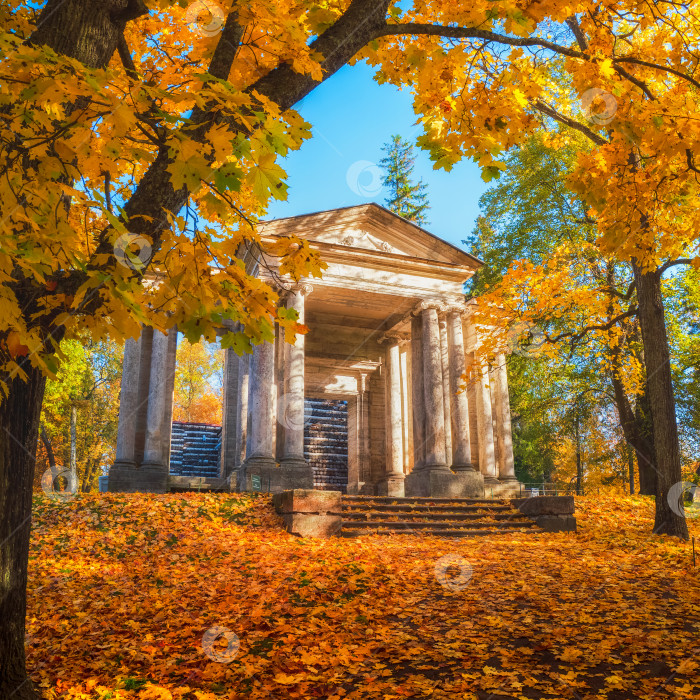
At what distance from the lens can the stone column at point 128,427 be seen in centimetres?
1492

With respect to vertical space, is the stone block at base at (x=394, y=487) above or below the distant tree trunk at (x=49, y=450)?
below

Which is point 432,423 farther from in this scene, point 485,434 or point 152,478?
point 152,478

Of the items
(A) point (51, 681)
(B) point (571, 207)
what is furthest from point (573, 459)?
(A) point (51, 681)

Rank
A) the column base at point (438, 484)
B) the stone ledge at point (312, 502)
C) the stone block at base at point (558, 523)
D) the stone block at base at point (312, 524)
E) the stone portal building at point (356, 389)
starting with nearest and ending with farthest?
the stone block at base at point (312, 524) → the stone ledge at point (312, 502) → the stone block at base at point (558, 523) → the stone portal building at point (356, 389) → the column base at point (438, 484)

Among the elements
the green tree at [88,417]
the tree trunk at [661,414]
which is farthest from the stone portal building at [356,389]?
the green tree at [88,417]

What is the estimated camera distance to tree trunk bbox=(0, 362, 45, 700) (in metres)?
3.29

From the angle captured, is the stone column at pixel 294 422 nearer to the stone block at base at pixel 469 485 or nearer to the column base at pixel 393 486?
the stone block at base at pixel 469 485

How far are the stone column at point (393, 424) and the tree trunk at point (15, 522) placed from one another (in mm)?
15370

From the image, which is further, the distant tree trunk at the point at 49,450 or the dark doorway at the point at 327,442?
the distant tree trunk at the point at 49,450

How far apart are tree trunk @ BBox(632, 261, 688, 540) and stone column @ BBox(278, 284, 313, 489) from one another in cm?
757

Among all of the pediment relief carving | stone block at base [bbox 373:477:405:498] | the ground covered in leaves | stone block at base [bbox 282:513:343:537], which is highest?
the pediment relief carving

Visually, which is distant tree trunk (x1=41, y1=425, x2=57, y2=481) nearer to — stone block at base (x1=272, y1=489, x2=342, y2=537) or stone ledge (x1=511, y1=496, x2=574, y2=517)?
stone block at base (x1=272, y1=489, x2=342, y2=537)

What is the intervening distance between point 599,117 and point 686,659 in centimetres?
475

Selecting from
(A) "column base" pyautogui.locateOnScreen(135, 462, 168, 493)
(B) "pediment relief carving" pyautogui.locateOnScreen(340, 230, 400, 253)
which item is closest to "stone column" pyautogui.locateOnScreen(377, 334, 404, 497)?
(B) "pediment relief carving" pyautogui.locateOnScreen(340, 230, 400, 253)
